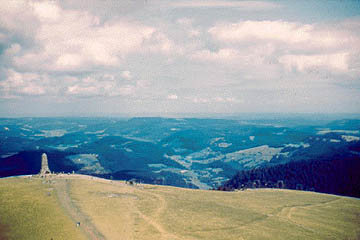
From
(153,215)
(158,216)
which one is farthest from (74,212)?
(158,216)

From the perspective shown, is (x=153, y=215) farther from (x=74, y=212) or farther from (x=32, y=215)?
(x=32, y=215)

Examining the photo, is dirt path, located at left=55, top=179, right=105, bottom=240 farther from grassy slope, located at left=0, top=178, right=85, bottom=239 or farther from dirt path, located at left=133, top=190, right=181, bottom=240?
dirt path, located at left=133, top=190, right=181, bottom=240

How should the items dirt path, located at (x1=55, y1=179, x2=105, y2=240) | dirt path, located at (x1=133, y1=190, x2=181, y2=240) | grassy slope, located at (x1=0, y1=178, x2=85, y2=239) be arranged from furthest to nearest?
dirt path, located at (x1=133, y1=190, x2=181, y2=240)
dirt path, located at (x1=55, y1=179, x2=105, y2=240)
grassy slope, located at (x1=0, y1=178, x2=85, y2=239)

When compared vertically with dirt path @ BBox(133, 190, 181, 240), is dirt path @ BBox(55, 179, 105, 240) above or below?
above

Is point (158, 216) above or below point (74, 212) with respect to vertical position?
below

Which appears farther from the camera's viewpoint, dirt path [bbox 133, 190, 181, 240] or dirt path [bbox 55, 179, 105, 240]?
dirt path [bbox 133, 190, 181, 240]

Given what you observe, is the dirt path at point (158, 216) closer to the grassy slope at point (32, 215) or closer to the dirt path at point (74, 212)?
the dirt path at point (74, 212)

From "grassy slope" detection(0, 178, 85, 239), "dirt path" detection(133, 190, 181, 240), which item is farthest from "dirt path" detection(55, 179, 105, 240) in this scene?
"dirt path" detection(133, 190, 181, 240)

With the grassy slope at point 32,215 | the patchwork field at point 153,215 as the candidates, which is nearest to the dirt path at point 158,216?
the patchwork field at point 153,215
